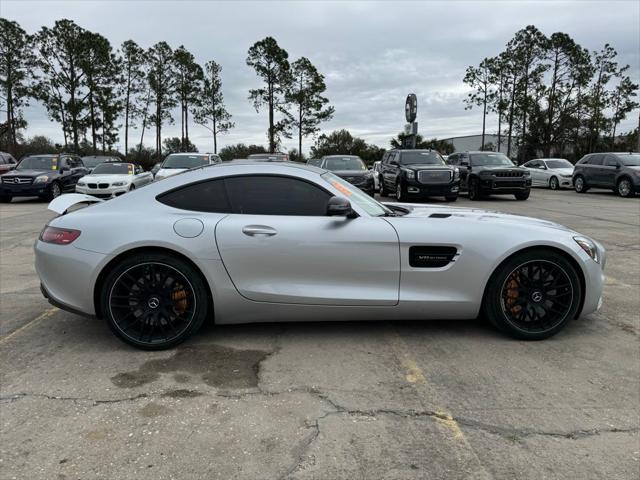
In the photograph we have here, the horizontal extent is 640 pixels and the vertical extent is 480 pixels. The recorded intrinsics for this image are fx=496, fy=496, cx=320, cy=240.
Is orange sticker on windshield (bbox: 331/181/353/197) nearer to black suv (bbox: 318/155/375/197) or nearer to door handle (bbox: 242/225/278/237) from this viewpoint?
door handle (bbox: 242/225/278/237)

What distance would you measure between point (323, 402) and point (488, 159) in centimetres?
1677

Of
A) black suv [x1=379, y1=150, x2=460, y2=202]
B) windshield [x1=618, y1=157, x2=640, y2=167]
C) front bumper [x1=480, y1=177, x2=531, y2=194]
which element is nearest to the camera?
black suv [x1=379, y1=150, x2=460, y2=202]

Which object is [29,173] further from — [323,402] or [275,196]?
[323,402]

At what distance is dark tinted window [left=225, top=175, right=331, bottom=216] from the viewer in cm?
376

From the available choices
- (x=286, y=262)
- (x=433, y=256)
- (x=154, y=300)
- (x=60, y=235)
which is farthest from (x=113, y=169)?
(x=433, y=256)

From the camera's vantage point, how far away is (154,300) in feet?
11.9

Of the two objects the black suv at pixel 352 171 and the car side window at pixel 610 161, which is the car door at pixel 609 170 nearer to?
the car side window at pixel 610 161

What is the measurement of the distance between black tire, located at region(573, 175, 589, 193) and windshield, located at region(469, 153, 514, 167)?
5.54 metres

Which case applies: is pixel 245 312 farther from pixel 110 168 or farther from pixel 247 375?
pixel 110 168

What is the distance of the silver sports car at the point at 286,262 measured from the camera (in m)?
3.60

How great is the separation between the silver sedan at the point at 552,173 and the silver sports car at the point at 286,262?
22.7 metres

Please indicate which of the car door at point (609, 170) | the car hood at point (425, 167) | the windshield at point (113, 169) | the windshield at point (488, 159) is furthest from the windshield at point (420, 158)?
the windshield at point (113, 169)

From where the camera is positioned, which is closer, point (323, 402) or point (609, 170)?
point (323, 402)

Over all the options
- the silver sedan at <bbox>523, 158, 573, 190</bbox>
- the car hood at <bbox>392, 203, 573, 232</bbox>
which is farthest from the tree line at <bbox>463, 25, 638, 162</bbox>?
the car hood at <bbox>392, 203, 573, 232</bbox>
